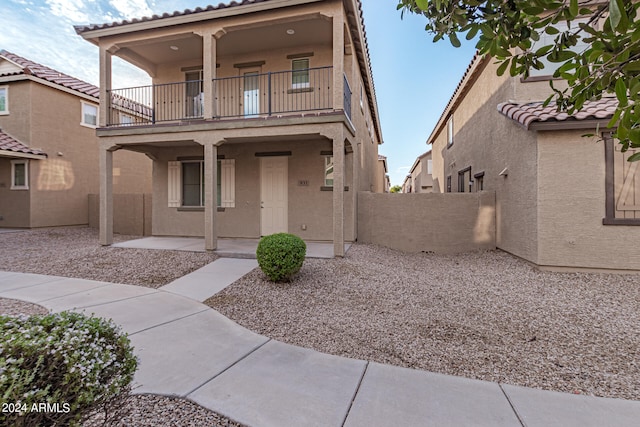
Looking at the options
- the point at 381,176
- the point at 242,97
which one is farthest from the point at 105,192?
the point at 381,176

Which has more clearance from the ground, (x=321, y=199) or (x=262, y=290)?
(x=321, y=199)

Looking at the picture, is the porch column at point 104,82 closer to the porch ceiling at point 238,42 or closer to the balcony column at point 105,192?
the porch ceiling at point 238,42

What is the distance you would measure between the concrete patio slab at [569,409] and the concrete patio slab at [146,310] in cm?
405

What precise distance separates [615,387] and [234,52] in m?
11.5

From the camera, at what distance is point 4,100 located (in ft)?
42.7

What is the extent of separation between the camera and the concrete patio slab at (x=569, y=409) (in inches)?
88.7

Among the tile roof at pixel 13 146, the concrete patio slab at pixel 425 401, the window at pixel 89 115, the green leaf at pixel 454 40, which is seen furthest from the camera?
the window at pixel 89 115

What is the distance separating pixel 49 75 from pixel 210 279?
14.5m

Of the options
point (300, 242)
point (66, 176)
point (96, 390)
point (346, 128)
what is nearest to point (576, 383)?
point (96, 390)

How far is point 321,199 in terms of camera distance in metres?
9.63

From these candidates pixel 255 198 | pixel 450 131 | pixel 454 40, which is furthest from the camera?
pixel 450 131

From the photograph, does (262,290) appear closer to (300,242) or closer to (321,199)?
(300,242)

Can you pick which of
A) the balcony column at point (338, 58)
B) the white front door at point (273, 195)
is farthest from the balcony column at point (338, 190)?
the white front door at point (273, 195)

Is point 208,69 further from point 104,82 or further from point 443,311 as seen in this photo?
point 443,311
